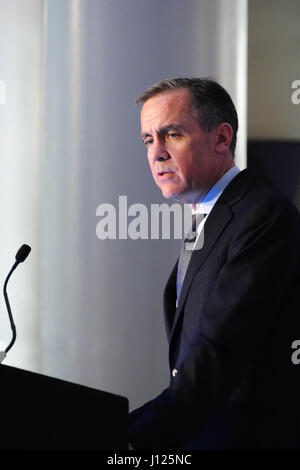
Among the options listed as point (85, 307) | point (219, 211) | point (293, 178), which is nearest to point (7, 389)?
point (219, 211)

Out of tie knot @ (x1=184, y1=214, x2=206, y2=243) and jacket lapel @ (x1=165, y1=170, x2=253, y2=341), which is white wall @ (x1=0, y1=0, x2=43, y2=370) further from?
jacket lapel @ (x1=165, y1=170, x2=253, y2=341)

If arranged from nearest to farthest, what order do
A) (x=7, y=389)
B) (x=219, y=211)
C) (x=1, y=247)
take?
(x=7, y=389), (x=219, y=211), (x=1, y=247)

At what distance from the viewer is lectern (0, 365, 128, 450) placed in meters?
0.98

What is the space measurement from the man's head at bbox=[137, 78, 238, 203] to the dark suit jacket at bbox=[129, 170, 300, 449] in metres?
0.23

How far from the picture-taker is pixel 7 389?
3.23 feet

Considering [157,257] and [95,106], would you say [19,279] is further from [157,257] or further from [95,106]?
[95,106]

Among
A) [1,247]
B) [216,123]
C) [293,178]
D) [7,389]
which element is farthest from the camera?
[293,178]

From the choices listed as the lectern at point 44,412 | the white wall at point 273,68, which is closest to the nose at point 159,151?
the lectern at point 44,412

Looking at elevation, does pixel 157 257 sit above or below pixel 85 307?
above

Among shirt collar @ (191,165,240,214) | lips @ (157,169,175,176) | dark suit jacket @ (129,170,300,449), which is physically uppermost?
lips @ (157,169,175,176)

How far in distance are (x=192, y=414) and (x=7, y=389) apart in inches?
18.1

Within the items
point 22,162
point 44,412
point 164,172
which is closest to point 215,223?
point 164,172

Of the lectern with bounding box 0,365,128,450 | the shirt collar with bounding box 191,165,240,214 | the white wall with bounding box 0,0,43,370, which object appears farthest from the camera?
the white wall with bounding box 0,0,43,370

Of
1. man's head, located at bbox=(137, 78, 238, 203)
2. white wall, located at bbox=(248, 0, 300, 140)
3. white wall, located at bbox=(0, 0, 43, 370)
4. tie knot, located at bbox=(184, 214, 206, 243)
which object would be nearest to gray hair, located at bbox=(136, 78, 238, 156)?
man's head, located at bbox=(137, 78, 238, 203)
